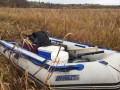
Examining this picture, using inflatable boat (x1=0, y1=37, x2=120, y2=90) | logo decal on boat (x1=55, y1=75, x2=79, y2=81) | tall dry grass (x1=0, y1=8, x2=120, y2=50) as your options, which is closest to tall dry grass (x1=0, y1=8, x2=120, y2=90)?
tall dry grass (x1=0, y1=8, x2=120, y2=50)

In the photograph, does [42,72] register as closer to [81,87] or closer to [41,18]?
[81,87]

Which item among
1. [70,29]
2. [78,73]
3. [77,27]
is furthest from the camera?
[77,27]

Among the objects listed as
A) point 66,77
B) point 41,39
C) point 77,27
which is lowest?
point 77,27

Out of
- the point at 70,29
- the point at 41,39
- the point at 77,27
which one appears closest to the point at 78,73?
the point at 41,39

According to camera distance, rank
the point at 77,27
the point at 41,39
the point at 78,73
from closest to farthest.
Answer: the point at 78,73 → the point at 41,39 → the point at 77,27

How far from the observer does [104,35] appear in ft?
24.2

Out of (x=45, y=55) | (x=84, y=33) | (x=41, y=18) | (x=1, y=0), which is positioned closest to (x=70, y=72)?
(x=45, y=55)

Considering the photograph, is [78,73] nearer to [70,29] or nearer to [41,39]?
[41,39]

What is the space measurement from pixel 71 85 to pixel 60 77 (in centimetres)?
20

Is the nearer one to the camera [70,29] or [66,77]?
[66,77]

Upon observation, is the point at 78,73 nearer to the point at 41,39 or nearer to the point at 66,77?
the point at 66,77

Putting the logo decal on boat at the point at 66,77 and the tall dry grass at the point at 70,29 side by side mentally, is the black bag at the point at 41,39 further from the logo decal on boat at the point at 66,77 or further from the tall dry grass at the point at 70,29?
the logo decal on boat at the point at 66,77

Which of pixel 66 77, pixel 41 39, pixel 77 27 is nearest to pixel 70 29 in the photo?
pixel 77 27

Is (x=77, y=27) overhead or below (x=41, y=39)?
below
